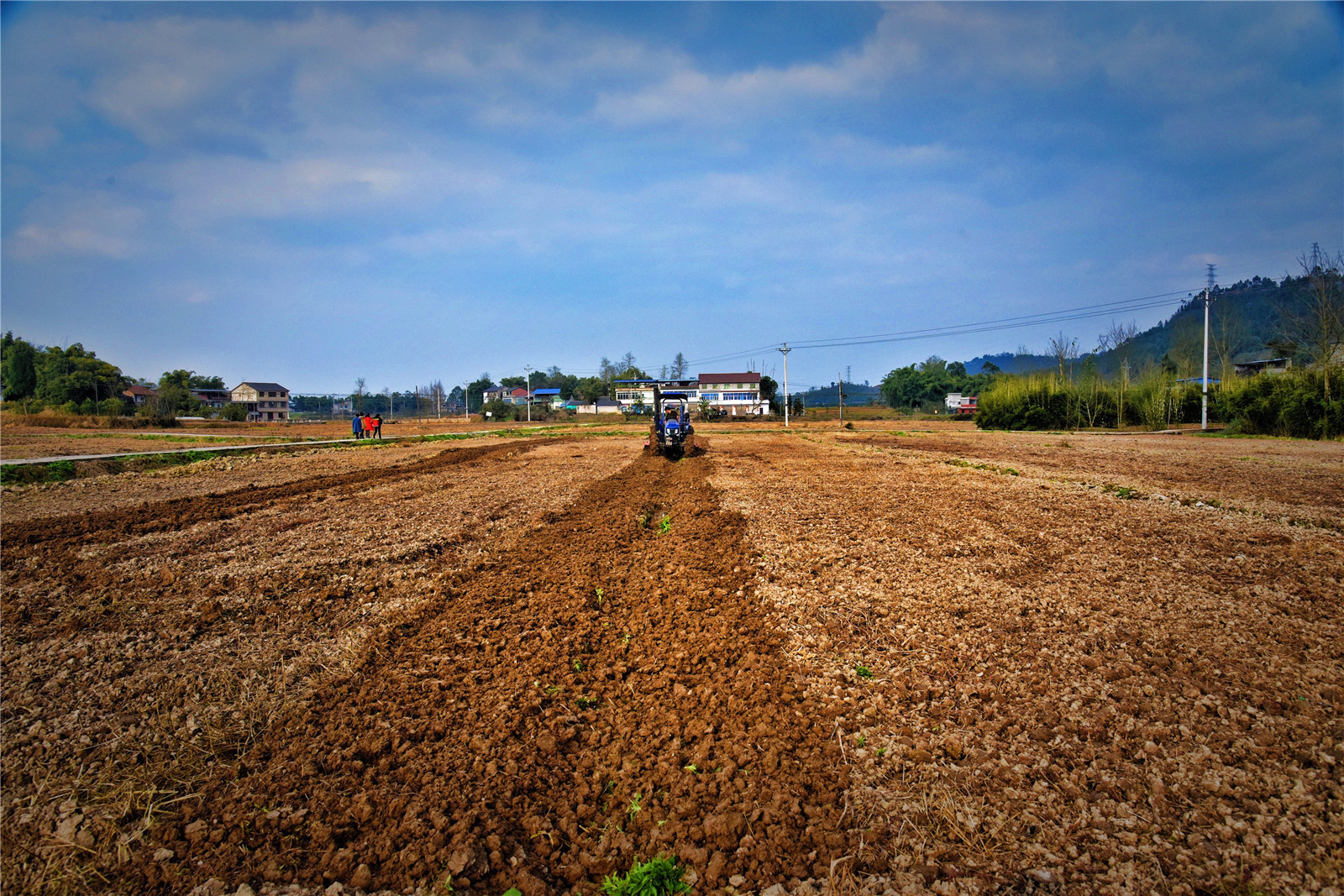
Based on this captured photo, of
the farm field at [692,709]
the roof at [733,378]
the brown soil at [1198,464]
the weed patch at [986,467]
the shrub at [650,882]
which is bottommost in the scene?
the shrub at [650,882]

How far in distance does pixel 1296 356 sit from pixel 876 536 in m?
38.7

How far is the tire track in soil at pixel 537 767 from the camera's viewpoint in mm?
3025

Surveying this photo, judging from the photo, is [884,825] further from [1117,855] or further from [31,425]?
[31,425]

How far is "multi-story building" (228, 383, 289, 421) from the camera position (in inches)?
3706

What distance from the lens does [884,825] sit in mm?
3160

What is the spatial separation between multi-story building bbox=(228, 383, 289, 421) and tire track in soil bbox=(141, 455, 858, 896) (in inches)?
4213

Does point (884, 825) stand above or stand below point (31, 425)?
below

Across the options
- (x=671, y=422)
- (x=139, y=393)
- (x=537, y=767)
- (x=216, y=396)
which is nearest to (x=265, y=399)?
(x=216, y=396)

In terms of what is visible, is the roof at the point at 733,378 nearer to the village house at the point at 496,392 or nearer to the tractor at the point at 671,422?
the village house at the point at 496,392

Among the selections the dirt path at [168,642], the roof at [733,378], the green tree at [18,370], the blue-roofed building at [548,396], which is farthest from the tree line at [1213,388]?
the green tree at [18,370]

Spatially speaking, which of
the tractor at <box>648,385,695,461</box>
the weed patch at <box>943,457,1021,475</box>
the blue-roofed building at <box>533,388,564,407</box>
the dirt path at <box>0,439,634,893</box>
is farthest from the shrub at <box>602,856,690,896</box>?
the blue-roofed building at <box>533,388,564,407</box>

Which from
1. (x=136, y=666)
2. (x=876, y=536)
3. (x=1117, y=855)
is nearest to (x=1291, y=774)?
(x=1117, y=855)

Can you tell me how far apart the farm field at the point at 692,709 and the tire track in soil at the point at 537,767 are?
21mm

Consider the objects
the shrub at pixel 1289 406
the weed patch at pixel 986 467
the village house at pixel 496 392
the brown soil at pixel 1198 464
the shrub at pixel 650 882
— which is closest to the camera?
the shrub at pixel 650 882
